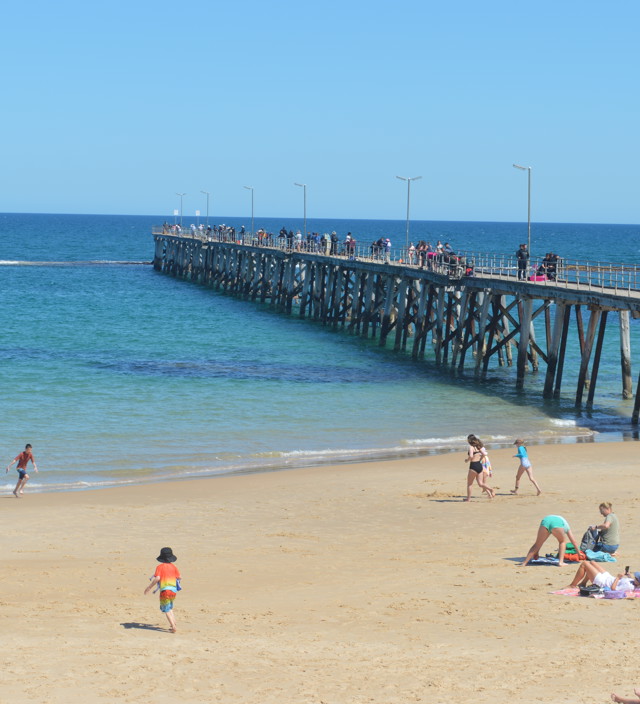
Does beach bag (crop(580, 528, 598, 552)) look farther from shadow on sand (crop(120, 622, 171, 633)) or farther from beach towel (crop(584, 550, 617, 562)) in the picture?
shadow on sand (crop(120, 622, 171, 633))

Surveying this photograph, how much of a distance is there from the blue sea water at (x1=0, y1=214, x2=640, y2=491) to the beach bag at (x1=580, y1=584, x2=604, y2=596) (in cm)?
992

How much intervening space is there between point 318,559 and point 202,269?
63473 millimetres

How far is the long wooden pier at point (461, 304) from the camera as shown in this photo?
29403mm

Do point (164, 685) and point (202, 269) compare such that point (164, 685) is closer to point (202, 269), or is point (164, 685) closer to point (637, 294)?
point (637, 294)

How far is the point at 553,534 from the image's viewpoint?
554 inches

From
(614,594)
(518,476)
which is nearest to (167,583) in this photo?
(614,594)

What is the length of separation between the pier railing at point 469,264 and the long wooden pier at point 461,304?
91 millimetres

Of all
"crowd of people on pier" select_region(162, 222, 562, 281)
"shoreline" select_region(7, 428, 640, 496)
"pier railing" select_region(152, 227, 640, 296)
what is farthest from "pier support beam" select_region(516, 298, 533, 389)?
"shoreline" select_region(7, 428, 640, 496)

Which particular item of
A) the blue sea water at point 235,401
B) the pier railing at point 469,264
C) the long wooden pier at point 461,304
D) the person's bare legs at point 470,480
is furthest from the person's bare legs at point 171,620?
the pier railing at point 469,264

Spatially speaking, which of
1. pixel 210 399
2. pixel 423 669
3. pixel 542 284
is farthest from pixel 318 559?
pixel 542 284

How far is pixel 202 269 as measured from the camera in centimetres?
7719

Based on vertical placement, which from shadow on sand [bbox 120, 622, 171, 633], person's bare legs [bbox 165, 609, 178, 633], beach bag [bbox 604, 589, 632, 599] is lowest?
shadow on sand [bbox 120, 622, 171, 633]

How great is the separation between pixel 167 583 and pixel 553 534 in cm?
498

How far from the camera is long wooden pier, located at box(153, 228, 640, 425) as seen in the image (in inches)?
1158
